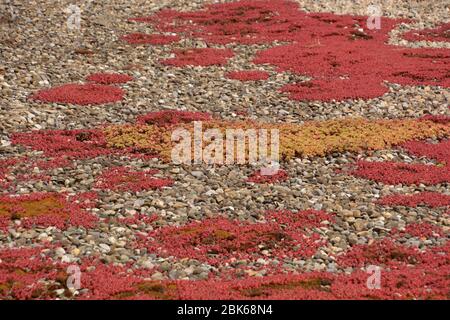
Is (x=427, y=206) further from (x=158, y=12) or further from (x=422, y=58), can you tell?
(x=158, y=12)

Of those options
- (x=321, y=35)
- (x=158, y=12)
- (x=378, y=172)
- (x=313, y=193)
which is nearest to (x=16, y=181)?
(x=313, y=193)

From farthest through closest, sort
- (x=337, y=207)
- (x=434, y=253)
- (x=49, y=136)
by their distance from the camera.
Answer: (x=49, y=136)
(x=337, y=207)
(x=434, y=253)

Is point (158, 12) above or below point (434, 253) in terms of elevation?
above

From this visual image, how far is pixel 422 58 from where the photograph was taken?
38.2 meters

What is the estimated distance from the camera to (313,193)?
18.3 metres

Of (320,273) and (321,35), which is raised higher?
(321,35)

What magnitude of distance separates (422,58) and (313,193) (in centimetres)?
2344

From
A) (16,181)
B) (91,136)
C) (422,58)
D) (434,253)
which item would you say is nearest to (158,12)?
(422,58)

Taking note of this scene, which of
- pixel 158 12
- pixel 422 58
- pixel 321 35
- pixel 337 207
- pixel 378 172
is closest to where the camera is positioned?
pixel 337 207

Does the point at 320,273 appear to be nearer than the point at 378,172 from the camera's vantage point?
Yes

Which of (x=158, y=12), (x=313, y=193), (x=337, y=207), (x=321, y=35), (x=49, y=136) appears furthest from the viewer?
(x=158, y=12)

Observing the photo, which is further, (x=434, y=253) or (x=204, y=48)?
(x=204, y=48)

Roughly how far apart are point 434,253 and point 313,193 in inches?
194

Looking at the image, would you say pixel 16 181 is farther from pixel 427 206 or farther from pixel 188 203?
pixel 427 206
